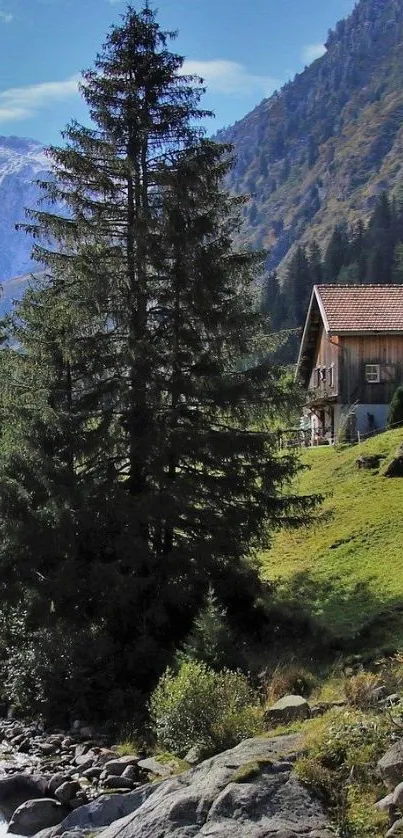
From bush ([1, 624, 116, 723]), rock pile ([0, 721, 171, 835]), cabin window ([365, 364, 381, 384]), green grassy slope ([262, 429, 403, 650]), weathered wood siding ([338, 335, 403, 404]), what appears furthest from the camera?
cabin window ([365, 364, 381, 384])

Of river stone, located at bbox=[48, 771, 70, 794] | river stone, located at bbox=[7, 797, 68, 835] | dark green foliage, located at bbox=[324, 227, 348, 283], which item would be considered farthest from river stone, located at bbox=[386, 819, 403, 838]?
dark green foliage, located at bbox=[324, 227, 348, 283]

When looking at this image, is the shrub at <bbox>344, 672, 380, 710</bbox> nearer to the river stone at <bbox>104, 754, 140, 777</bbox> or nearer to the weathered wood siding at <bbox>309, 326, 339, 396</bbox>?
the river stone at <bbox>104, 754, 140, 777</bbox>

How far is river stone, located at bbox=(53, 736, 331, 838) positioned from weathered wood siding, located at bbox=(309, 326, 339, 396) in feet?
96.1

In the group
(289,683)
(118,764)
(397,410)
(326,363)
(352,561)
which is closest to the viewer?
(118,764)

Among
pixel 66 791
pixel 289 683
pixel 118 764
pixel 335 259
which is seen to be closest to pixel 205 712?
pixel 118 764

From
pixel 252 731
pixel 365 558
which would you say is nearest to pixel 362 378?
pixel 365 558

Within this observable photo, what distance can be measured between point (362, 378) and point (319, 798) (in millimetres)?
31886

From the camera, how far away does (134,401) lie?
18078mm

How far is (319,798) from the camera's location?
9.35m

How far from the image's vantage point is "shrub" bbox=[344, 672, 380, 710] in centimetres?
1159

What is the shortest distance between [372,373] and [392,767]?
32115 mm

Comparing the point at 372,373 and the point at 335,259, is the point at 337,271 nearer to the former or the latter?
the point at 335,259

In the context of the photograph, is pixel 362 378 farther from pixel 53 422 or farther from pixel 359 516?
pixel 53 422

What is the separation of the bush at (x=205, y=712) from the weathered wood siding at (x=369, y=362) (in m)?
27.8
